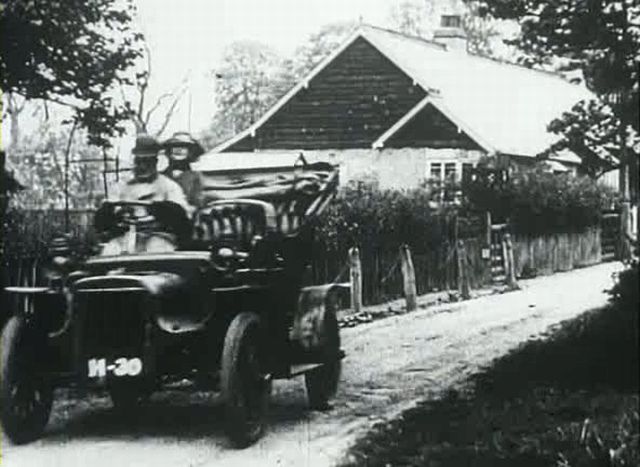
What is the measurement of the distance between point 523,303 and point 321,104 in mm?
795

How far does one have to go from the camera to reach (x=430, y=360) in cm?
239

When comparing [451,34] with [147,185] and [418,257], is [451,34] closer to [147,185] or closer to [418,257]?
[418,257]

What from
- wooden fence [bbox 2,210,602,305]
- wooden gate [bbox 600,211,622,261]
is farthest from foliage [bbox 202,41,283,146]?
wooden gate [bbox 600,211,622,261]

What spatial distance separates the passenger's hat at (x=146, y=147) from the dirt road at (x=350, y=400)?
63 centimetres

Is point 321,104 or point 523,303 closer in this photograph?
point 321,104

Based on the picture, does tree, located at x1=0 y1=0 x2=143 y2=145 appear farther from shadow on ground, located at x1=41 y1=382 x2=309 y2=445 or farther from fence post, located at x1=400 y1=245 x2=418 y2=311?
fence post, located at x1=400 y1=245 x2=418 y2=311

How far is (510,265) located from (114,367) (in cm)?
112

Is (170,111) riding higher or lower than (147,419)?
higher

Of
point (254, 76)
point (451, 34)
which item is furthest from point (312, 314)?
point (451, 34)

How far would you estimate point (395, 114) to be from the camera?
2244 millimetres

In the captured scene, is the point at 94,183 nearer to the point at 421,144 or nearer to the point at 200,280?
the point at 200,280

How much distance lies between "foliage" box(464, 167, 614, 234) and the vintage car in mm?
500

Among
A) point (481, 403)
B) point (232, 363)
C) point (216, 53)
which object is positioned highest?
point (216, 53)

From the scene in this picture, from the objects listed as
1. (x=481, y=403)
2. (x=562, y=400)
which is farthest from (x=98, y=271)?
(x=562, y=400)
